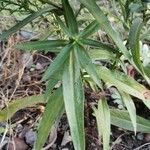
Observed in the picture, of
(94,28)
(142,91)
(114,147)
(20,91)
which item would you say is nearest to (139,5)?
(94,28)

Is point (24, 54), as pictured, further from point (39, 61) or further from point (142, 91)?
point (142, 91)

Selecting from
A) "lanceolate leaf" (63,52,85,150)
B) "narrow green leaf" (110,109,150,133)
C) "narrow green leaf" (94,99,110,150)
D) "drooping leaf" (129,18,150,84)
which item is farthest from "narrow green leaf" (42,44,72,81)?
"narrow green leaf" (110,109,150,133)

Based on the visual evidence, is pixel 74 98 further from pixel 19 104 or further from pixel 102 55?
pixel 19 104

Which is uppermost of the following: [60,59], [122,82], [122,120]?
[60,59]

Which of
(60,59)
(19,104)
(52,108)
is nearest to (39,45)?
(60,59)

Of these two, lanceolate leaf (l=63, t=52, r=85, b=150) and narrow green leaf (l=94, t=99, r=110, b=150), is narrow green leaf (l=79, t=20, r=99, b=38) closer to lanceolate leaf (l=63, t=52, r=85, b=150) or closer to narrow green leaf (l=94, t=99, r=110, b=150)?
lanceolate leaf (l=63, t=52, r=85, b=150)

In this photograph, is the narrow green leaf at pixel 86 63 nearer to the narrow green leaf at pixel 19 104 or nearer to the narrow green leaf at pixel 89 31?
the narrow green leaf at pixel 89 31
